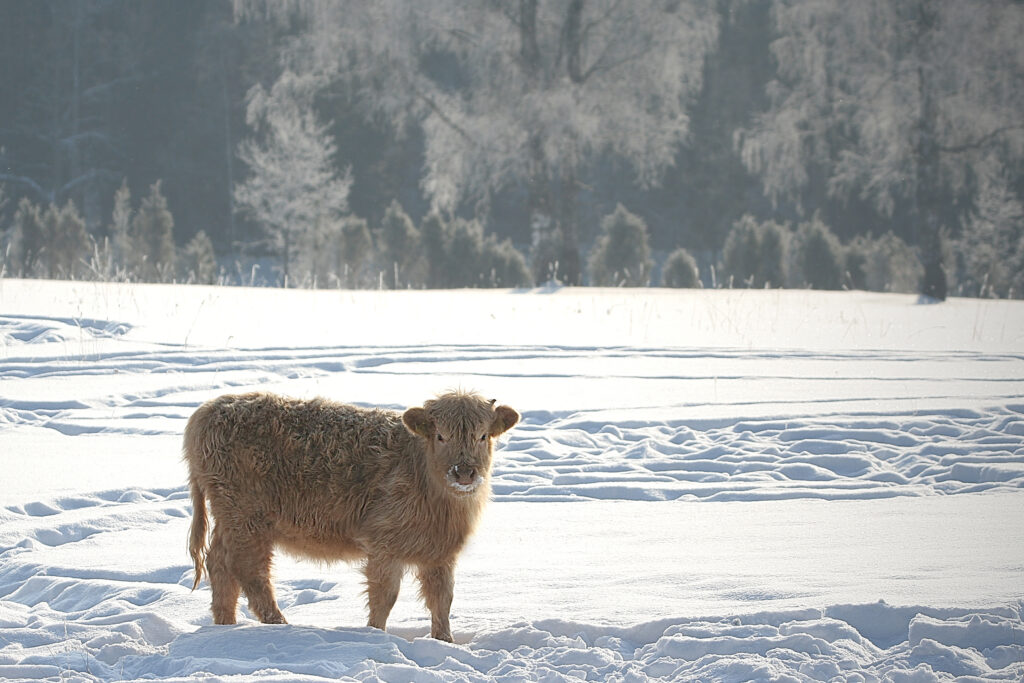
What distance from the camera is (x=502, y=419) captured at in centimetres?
447

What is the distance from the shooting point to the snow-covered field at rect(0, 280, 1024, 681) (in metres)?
4.07

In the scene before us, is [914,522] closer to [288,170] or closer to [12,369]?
[12,369]

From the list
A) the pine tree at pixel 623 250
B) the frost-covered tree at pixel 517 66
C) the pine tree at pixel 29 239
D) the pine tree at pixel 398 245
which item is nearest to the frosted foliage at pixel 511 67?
the frost-covered tree at pixel 517 66

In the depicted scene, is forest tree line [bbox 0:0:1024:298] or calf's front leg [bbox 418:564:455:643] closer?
calf's front leg [bbox 418:564:455:643]

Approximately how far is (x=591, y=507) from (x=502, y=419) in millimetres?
1952

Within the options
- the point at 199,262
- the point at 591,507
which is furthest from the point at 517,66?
the point at 591,507

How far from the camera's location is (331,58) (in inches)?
925

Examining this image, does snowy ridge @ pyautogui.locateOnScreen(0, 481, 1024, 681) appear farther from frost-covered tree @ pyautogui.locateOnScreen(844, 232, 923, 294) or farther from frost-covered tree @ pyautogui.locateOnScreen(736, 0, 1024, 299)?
frost-covered tree @ pyautogui.locateOnScreen(844, 232, 923, 294)

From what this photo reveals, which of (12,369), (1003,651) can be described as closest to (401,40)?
(12,369)

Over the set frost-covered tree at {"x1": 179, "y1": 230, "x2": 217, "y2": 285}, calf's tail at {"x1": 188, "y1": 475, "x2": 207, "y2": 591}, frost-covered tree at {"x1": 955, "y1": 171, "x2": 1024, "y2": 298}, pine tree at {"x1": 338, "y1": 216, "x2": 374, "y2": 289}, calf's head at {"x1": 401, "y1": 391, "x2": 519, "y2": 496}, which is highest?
frost-covered tree at {"x1": 955, "y1": 171, "x2": 1024, "y2": 298}

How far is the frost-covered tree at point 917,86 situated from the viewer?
19.0m

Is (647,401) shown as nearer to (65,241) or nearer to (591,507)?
(591,507)

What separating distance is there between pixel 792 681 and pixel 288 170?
33.7 meters

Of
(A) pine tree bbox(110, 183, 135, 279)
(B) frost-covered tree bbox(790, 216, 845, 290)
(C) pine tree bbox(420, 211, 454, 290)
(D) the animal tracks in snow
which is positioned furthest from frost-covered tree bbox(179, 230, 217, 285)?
(D) the animal tracks in snow
